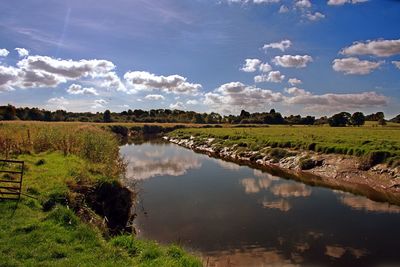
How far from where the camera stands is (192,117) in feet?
606

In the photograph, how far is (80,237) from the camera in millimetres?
11539

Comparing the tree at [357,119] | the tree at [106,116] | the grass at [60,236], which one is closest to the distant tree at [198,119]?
the tree at [106,116]

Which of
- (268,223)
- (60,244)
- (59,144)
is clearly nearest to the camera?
(60,244)

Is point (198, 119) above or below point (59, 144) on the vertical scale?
above

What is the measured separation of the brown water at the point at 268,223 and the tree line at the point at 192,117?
69.4m

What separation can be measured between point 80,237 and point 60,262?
1.97 metres

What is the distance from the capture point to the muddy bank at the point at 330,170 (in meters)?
28.9

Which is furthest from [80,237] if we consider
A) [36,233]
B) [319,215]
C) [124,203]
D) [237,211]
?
[319,215]

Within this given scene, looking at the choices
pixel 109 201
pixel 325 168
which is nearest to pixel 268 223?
pixel 109 201

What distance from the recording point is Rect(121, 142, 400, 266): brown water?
15.5 metres

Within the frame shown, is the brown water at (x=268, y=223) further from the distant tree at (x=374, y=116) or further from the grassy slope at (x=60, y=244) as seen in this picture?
the distant tree at (x=374, y=116)

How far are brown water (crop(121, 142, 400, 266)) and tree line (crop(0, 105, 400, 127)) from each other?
228ft

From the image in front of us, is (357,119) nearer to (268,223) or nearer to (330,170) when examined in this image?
(330,170)

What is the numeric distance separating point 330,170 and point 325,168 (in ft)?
3.15
